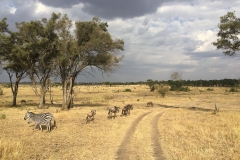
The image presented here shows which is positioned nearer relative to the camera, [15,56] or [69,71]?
[69,71]

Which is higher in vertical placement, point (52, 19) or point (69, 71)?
point (52, 19)

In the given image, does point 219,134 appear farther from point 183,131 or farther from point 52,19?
point 52,19

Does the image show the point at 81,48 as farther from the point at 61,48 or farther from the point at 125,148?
the point at 125,148

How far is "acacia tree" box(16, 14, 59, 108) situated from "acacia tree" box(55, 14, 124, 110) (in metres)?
2.14

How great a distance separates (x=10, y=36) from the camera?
29.1 m

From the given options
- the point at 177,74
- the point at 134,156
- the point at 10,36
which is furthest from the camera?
the point at 177,74

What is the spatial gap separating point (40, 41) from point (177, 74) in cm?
8607

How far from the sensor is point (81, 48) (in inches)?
1029

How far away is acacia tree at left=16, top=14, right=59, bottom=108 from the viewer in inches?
1164

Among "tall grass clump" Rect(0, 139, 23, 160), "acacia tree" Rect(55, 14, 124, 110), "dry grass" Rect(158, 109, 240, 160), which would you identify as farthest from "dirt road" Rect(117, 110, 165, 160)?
"acacia tree" Rect(55, 14, 124, 110)

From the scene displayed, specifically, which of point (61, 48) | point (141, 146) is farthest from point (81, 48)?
point (141, 146)

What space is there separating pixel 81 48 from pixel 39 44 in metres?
7.08

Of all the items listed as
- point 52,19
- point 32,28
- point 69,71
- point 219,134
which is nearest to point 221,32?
point 219,134

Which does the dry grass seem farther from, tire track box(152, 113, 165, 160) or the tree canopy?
the tree canopy
